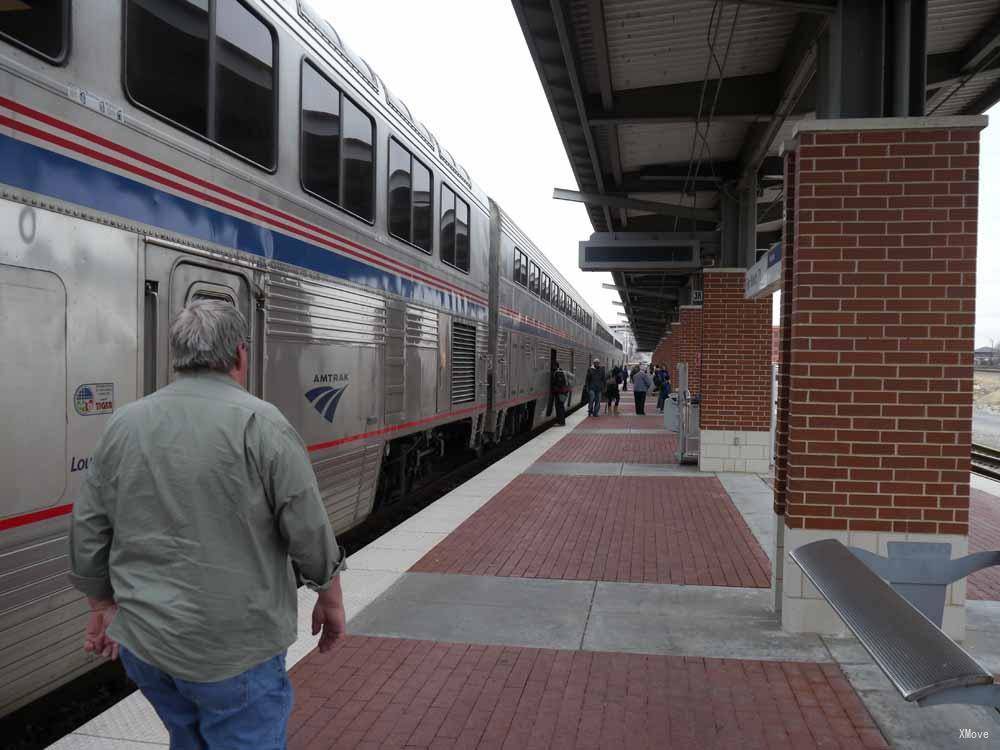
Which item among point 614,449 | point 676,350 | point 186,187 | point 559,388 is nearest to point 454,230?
point 186,187

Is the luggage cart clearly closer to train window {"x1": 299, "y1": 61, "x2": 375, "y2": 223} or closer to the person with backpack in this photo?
train window {"x1": 299, "y1": 61, "x2": 375, "y2": 223}

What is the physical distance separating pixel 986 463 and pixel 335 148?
48.2 feet

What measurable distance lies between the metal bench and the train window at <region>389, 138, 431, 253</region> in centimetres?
470

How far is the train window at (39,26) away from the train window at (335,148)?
2.12 metres

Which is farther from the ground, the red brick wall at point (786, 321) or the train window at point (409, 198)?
the train window at point (409, 198)

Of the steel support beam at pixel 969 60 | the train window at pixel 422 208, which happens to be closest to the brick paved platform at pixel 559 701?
the train window at pixel 422 208

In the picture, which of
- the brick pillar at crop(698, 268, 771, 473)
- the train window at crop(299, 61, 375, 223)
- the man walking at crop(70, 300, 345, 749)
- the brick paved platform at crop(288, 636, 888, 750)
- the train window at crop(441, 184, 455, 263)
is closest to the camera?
the man walking at crop(70, 300, 345, 749)

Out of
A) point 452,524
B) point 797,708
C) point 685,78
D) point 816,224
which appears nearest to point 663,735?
point 797,708

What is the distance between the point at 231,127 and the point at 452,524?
4022mm

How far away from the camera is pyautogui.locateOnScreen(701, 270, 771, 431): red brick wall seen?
11.0 meters

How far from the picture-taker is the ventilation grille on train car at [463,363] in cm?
943

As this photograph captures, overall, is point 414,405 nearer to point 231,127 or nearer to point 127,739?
point 231,127

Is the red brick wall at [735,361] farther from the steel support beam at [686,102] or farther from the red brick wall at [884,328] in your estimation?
the red brick wall at [884,328]

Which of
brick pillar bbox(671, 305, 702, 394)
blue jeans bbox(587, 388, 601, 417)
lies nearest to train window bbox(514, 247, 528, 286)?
brick pillar bbox(671, 305, 702, 394)
